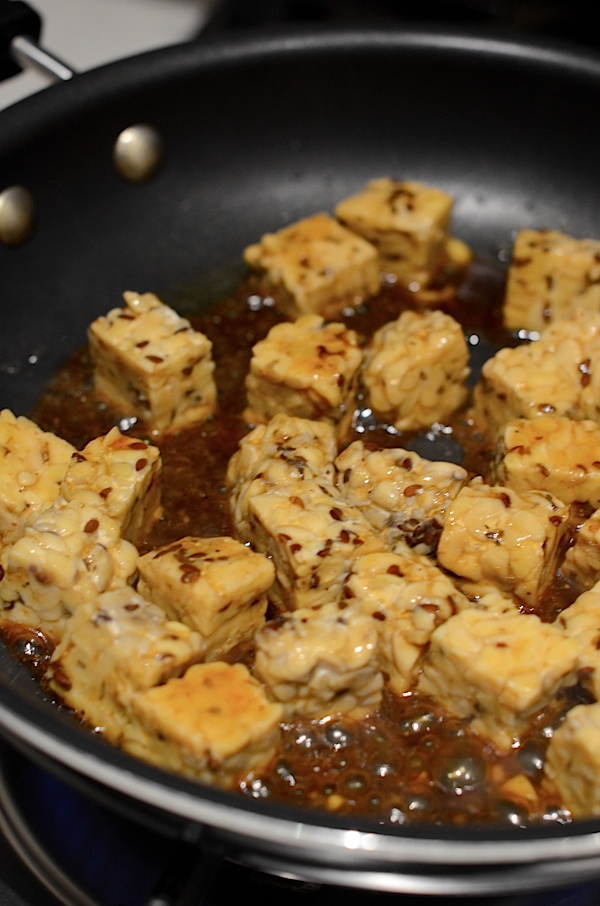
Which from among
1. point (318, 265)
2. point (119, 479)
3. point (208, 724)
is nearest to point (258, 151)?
point (318, 265)

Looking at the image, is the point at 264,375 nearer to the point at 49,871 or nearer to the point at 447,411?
the point at 447,411

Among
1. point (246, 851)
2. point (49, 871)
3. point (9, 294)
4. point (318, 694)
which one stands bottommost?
point (49, 871)

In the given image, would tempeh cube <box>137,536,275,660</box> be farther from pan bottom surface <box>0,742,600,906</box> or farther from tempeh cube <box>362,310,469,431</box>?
tempeh cube <box>362,310,469,431</box>

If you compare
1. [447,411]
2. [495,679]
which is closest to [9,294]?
[447,411]

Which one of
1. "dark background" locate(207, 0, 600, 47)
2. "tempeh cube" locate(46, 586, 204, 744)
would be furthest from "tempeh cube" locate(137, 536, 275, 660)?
"dark background" locate(207, 0, 600, 47)

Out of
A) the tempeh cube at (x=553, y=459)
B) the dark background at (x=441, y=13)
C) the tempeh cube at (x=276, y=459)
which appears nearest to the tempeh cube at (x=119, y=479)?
the tempeh cube at (x=276, y=459)
